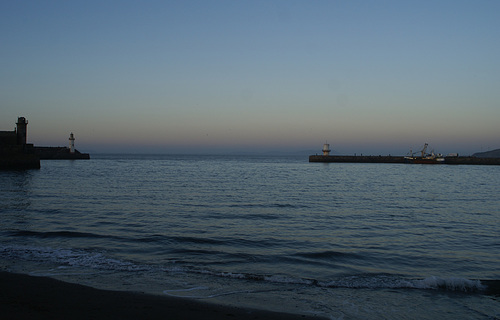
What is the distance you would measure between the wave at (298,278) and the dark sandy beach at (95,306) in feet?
6.19

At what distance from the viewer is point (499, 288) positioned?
786 cm

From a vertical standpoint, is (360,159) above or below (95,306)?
above

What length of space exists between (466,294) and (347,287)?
7.85 ft

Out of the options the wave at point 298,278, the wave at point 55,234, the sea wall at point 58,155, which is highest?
the sea wall at point 58,155

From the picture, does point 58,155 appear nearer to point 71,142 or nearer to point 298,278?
point 71,142

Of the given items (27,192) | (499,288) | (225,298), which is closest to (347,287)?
(225,298)

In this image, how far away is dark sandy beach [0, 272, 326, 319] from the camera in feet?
18.1

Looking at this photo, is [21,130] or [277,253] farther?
[21,130]

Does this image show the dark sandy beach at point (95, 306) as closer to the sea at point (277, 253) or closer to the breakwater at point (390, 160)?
the sea at point (277, 253)

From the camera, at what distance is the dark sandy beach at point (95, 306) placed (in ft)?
18.1

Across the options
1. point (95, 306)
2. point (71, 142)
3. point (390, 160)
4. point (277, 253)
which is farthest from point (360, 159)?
point (95, 306)

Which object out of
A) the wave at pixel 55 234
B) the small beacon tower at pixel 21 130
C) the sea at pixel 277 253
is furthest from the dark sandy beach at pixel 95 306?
the small beacon tower at pixel 21 130

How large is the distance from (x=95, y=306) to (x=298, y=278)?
426 centimetres

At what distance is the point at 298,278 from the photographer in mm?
8180
